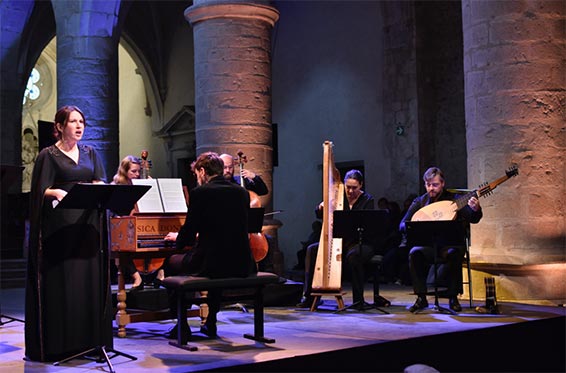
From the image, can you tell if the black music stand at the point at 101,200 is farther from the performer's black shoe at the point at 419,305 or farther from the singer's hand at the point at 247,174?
the performer's black shoe at the point at 419,305

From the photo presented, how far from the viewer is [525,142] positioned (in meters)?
8.66

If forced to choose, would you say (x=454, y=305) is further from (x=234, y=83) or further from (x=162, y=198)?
(x=234, y=83)

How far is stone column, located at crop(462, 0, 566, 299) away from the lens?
339 inches

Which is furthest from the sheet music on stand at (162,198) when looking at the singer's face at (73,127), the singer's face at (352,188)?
the singer's face at (352,188)

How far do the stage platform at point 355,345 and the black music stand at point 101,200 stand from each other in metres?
0.10

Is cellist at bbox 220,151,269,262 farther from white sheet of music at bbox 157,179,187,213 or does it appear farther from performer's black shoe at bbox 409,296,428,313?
performer's black shoe at bbox 409,296,428,313

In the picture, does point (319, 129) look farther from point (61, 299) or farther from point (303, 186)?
point (61, 299)

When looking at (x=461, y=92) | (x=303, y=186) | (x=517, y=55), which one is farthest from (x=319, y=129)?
(x=517, y=55)

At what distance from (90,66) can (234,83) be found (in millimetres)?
4366

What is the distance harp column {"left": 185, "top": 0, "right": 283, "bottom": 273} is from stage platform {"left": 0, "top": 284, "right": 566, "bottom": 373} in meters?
2.75

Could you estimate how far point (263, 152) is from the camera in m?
Answer: 10.4

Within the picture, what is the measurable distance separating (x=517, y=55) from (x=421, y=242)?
2.43 meters

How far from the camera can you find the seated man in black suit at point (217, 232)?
623cm

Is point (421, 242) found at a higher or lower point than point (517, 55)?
lower
